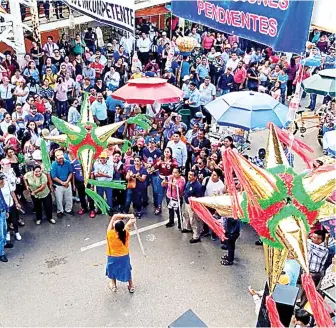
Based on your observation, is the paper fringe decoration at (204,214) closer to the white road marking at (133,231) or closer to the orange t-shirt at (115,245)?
the orange t-shirt at (115,245)

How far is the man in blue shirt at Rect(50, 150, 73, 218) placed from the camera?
8.23 metres

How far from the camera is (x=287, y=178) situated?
380cm

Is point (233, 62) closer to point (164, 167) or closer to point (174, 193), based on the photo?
point (164, 167)

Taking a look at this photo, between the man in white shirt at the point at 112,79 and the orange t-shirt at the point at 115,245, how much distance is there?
21.3ft

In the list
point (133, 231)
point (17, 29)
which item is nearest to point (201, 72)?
point (17, 29)

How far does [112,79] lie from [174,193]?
5205mm

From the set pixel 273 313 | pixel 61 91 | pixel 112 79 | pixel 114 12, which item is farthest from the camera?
pixel 112 79

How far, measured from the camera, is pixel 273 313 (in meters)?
3.83

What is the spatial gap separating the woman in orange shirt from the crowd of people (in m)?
0.23

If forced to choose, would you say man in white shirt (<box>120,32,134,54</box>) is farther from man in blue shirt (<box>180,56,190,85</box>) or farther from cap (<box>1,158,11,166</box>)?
cap (<box>1,158,11,166</box>)

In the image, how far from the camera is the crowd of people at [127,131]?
7.89m

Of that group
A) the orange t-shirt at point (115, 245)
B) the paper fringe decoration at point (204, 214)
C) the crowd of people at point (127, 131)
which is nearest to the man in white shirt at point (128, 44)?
the crowd of people at point (127, 131)

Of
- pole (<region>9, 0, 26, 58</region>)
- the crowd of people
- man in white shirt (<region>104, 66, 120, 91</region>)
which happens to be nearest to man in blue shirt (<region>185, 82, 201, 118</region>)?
the crowd of people

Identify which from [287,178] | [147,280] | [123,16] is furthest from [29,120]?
[287,178]
